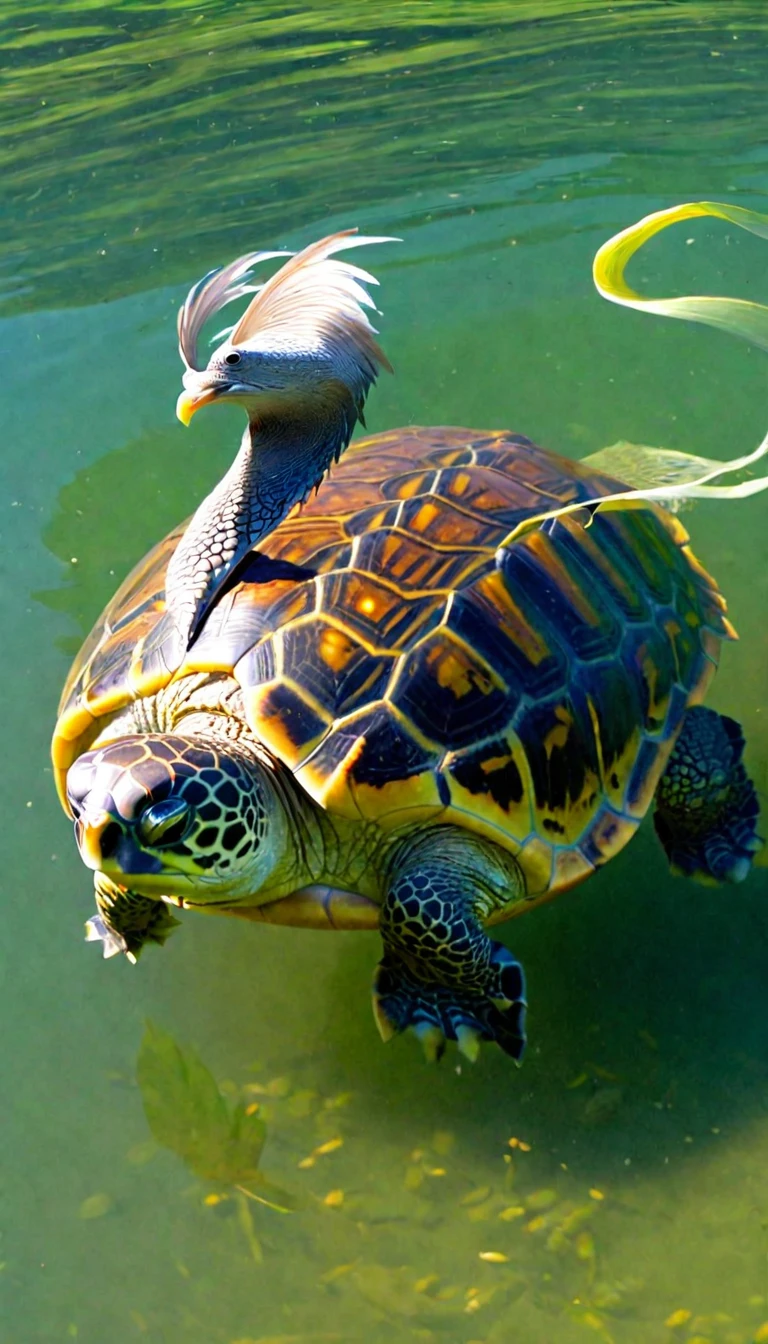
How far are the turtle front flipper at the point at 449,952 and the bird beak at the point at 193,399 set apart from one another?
3.13 ft

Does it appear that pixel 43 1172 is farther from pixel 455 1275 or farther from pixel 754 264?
pixel 754 264

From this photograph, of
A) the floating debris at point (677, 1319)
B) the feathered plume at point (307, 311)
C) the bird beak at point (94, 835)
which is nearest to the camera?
the bird beak at point (94, 835)

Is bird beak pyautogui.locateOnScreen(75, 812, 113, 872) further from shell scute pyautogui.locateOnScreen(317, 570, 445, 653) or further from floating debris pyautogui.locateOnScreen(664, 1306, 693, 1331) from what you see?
floating debris pyautogui.locateOnScreen(664, 1306, 693, 1331)

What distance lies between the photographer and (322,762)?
2.36 m

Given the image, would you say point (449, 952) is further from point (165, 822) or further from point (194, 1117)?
point (194, 1117)

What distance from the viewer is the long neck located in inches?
102

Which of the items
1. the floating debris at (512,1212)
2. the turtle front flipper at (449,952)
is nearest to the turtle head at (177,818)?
the turtle front flipper at (449,952)

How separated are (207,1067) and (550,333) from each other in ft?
9.49

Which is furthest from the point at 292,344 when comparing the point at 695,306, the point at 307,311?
the point at 695,306

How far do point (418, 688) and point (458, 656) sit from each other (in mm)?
118

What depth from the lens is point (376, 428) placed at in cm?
416

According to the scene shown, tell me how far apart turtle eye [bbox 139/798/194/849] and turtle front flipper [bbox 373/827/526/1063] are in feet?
1.46

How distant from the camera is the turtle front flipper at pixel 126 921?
266 centimetres

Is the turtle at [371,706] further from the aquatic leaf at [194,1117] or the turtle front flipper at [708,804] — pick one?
the aquatic leaf at [194,1117]
